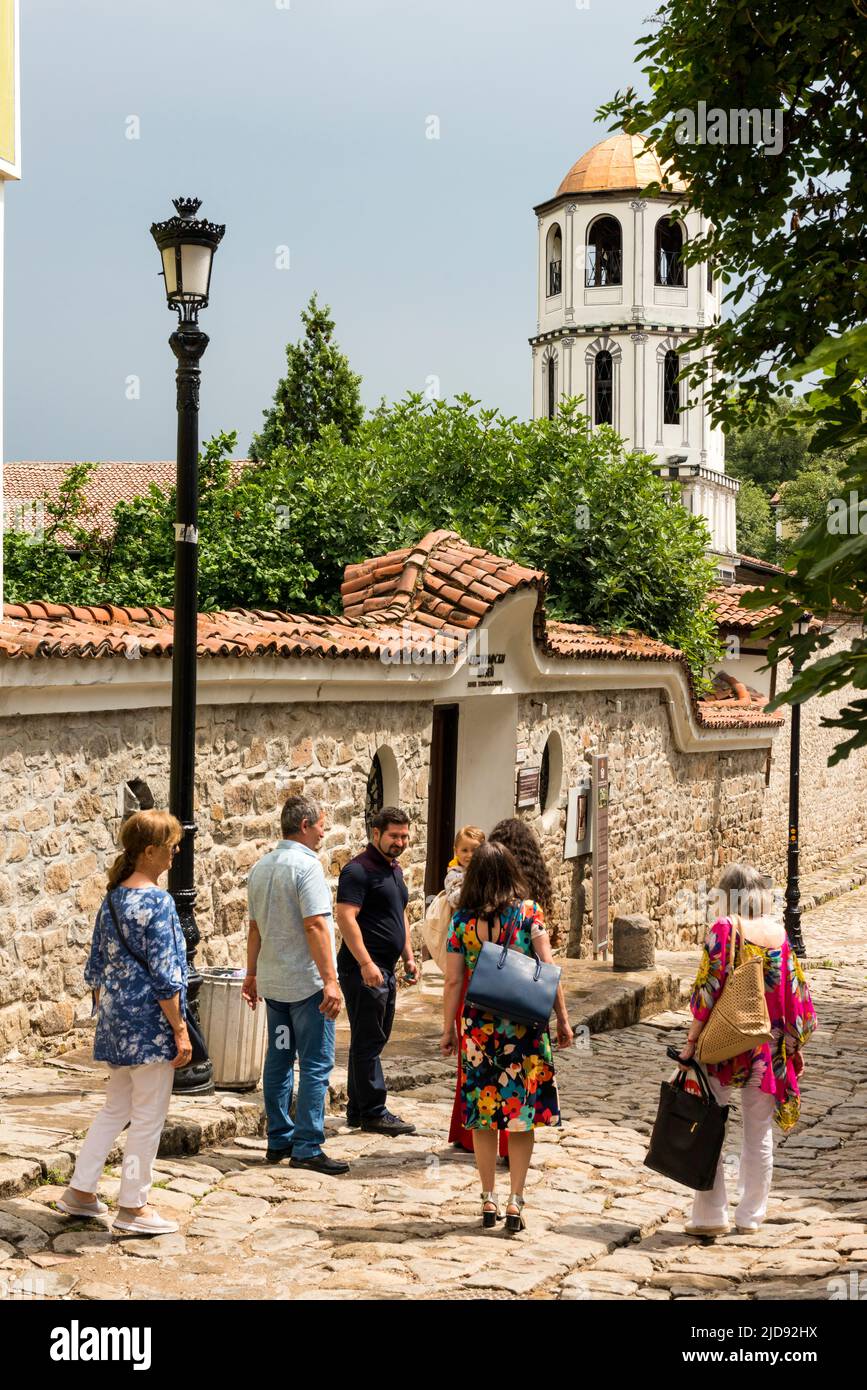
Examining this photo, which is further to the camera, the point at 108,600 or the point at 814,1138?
the point at 108,600

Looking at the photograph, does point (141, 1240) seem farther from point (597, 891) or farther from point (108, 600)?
point (108, 600)

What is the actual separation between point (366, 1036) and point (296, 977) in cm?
88

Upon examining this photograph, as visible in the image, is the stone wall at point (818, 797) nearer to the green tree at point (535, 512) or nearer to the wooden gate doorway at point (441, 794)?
the green tree at point (535, 512)

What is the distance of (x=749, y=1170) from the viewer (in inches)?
243

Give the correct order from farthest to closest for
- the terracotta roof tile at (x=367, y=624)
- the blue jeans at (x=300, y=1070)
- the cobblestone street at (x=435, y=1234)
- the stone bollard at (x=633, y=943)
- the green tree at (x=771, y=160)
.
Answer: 1. the stone bollard at (x=633, y=943)
2. the green tree at (x=771, y=160)
3. the terracotta roof tile at (x=367, y=624)
4. the blue jeans at (x=300, y=1070)
5. the cobblestone street at (x=435, y=1234)

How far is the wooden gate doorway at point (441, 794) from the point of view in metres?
12.4

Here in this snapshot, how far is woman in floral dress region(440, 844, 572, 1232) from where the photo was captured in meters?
5.84

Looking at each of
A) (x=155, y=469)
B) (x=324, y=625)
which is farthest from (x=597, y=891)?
(x=155, y=469)

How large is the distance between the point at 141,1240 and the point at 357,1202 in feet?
3.50

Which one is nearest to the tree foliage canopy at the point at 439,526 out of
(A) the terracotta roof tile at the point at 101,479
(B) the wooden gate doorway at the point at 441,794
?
(B) the wooden gate doorway at the point at 441,794

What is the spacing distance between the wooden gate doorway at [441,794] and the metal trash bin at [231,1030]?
16.7ft

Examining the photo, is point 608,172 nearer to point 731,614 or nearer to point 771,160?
point 731,614

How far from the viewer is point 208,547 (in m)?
16.8

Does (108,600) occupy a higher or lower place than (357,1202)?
higher
